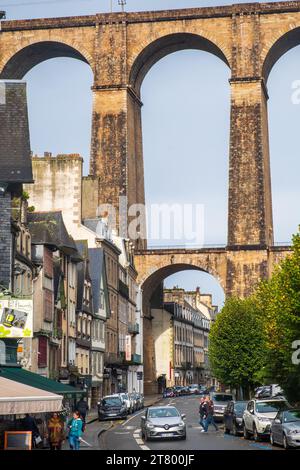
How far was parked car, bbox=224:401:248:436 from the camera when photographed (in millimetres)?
42281

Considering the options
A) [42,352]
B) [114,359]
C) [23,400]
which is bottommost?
[23,400]

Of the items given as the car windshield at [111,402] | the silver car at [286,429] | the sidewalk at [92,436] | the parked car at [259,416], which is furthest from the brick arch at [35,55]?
the silver car at [286,429]

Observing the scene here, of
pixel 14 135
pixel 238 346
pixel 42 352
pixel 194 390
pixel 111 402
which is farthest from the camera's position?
pixel 194 390

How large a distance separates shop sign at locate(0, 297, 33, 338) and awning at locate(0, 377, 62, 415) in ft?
19.6

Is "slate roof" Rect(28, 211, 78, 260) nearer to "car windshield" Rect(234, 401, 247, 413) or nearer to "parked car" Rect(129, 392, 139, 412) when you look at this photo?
"car windshield" Rect(234, 401, 247, 413)

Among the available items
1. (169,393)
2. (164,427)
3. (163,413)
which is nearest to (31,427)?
(164,427)

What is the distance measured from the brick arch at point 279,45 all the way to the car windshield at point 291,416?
61.3 metres

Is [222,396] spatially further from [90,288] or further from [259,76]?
[259,76]

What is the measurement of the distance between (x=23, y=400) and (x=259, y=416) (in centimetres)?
1456

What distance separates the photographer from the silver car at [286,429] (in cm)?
3061

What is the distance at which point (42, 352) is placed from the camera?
169 ft

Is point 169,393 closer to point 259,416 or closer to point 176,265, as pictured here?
point 176,265

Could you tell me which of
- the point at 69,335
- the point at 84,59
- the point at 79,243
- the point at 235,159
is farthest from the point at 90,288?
the point at 84,59

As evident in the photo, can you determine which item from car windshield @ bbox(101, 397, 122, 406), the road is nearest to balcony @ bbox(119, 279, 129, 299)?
car windshield @ bbox(101, 397, 122, 406)
